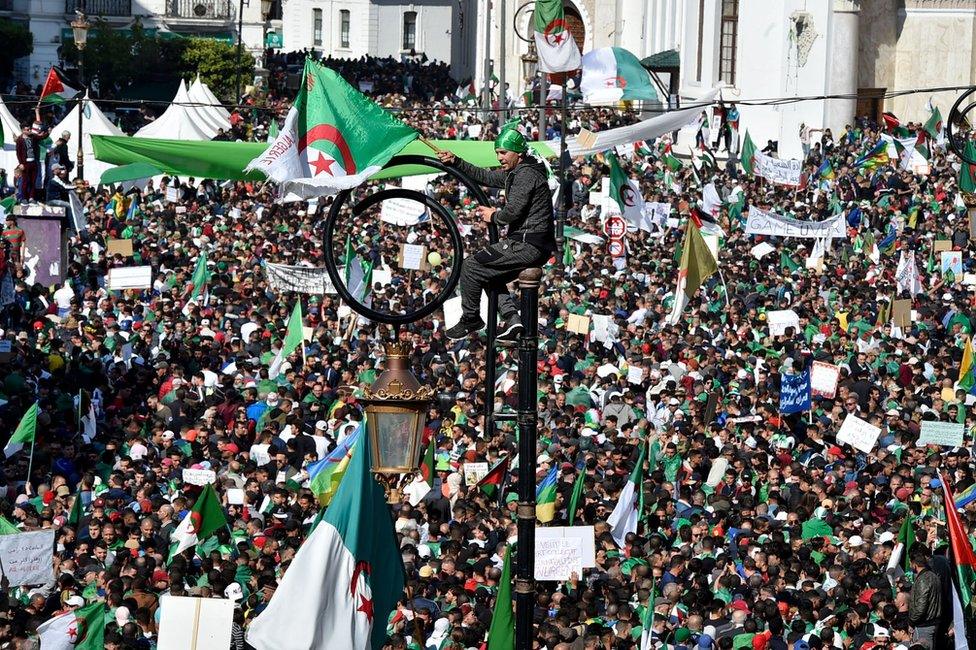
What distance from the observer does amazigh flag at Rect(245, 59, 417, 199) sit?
32.9 feet

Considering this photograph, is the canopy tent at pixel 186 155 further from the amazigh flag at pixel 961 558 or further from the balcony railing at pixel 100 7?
the balcony railing at pixel 100 7

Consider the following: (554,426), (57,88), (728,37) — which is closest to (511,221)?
(554,426)

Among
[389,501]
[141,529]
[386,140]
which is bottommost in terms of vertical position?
[141,529]

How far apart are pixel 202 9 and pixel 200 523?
58300mm

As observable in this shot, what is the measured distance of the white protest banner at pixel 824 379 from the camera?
1844 cm

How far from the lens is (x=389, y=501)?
9.91 metres

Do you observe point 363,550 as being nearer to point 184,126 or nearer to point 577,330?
point 577,330

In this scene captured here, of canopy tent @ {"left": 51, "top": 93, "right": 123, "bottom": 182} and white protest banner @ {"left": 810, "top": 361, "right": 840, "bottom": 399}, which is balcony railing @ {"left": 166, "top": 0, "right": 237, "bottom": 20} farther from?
white protest banner @ {"left": 810, "top": 361, "right": 840, "bottom": 399}

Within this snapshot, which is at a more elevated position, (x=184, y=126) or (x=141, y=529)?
(x=184, y=126)

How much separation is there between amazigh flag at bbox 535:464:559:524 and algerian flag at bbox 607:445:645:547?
19.1 inches

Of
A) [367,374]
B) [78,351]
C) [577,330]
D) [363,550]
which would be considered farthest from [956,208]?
[363,550]

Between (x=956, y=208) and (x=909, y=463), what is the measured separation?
12.4 meters

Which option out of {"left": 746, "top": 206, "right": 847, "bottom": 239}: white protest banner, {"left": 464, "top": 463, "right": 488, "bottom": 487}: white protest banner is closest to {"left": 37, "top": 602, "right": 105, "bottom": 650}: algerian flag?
{"left": 464, "top": 463, "right": 488, "bottom": 487}: white protest banner

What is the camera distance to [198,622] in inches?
443
